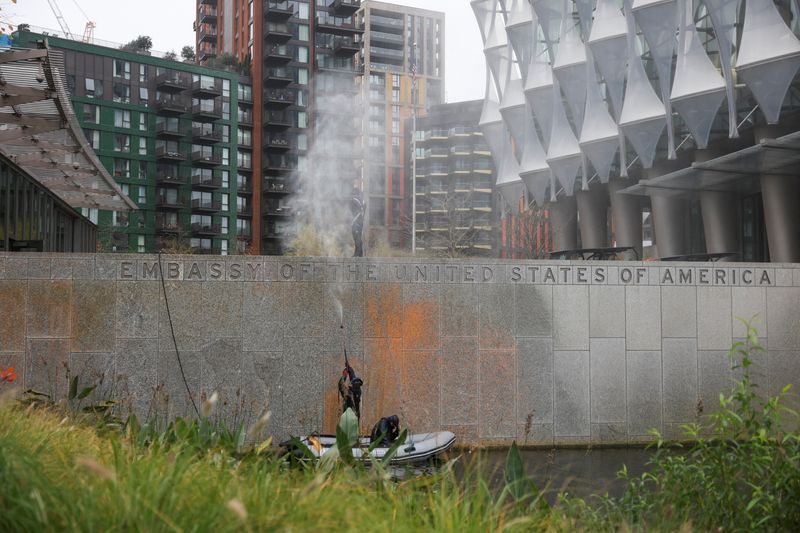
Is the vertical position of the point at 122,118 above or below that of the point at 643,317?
above

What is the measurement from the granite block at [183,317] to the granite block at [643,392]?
7855mm

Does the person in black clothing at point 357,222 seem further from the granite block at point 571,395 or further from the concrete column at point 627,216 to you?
the concrete column at point 627,216

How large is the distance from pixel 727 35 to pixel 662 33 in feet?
16.2

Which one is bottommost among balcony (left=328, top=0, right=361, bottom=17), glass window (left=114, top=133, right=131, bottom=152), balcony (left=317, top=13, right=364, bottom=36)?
glass window (left=114, top=133, right=131, bottom=152)

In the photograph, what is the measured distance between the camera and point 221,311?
15.9m

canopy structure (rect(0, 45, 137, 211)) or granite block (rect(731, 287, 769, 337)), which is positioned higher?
canopy structure (rect(0, 45, 137, 211))

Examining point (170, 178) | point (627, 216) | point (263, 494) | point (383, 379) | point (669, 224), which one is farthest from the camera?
point (170, 178)

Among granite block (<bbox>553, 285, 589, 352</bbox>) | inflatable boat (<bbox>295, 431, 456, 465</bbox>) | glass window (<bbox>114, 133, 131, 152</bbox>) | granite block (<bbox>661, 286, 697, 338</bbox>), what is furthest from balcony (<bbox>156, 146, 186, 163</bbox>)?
inflatable boat (<bbox>295, 431, 456, 465</bbox>)

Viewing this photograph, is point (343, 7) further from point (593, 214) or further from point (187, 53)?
point (593, 214)

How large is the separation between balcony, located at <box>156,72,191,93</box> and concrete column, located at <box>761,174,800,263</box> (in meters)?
62.3

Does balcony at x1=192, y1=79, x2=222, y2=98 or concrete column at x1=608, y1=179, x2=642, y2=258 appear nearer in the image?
concrete column at x1=608, y1=179, x2=642, y2=258

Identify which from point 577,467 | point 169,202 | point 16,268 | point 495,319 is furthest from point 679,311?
point 169,202

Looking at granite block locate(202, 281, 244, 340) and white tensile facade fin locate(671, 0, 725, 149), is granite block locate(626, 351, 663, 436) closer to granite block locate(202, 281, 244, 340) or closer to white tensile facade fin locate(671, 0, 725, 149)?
granite block locate(202, 281, 244, 340)

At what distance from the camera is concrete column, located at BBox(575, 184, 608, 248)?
59.2 metres
